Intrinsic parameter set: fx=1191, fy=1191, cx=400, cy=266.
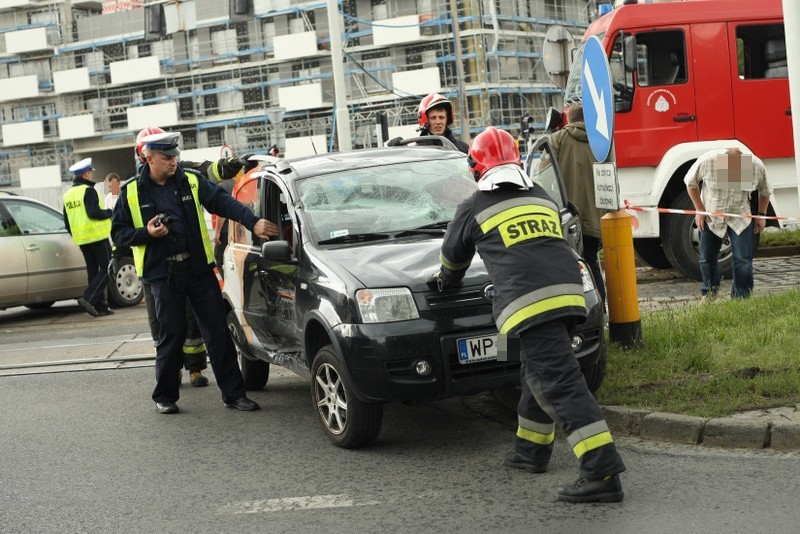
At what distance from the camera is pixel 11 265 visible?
49.4 feet

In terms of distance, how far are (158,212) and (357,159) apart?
4.65 feet

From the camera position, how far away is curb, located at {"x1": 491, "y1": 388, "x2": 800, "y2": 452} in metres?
6.05

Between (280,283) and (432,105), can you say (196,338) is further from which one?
(432,105)

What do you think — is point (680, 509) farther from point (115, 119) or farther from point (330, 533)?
point (115, 119)

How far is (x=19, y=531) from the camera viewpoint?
5605 mm

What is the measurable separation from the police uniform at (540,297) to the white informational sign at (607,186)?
2332 mm

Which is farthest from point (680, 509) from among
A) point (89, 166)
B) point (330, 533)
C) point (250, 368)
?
point (89, 166)

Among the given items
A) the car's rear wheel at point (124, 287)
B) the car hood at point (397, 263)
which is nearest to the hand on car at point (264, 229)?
the car hood at point (397, 263)

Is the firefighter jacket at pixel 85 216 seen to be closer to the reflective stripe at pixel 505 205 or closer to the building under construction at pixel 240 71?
the reflective stripe at pixel 505 205

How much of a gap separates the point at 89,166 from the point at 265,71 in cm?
5464

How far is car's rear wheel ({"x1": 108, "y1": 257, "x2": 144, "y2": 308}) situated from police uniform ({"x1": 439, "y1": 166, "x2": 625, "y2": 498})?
11.1m

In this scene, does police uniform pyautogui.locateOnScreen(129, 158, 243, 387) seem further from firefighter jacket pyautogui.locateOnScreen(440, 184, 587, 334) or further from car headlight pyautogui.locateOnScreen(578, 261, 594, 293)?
firefighter jacket pyautogui.locateOnScreen(440, 184, 587, 334)

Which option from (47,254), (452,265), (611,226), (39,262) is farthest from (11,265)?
(452,265)

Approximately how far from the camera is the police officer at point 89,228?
15.0m
